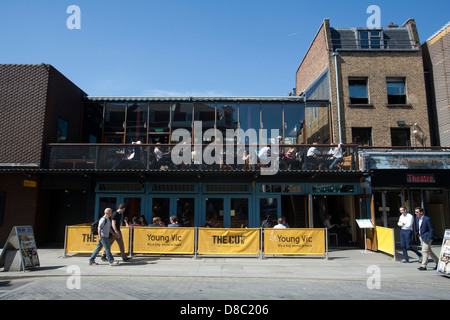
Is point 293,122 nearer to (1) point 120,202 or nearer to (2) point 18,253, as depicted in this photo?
(1) point 120,202

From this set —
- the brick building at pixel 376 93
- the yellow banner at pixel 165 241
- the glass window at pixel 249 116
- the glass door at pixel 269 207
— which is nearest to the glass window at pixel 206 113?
the glass window at pixel 249 116

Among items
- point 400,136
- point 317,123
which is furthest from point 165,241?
point 400,136

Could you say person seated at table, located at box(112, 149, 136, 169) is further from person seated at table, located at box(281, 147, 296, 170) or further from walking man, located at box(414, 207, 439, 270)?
walking man, located at box(414, 207, 439, 270)

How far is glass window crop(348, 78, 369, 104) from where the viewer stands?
52.8ft

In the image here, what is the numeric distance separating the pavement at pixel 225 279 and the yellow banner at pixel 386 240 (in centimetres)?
39

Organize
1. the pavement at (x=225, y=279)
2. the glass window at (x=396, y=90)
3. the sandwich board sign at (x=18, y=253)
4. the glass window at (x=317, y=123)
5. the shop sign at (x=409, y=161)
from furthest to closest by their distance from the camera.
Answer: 1. the glass window at (x=396, y=90)
2. the glass window at (x=317, y=123)
3. the shop sign at (x=409, y=161)
4. the sandwich board sign at (x=18, y=253)
5. the pavement at (x=225, y=279)

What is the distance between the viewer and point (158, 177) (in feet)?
45.3

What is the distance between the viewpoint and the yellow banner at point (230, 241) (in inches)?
422

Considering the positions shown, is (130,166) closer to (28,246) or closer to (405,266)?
(28,246)

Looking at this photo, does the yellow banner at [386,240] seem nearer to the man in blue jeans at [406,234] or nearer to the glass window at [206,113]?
the man in blue jeans at [406,234]

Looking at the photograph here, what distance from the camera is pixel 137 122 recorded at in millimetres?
15977

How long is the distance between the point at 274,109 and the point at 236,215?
5.78m

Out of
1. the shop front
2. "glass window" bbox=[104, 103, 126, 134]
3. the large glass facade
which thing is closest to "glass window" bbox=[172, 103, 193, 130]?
the large glass facade

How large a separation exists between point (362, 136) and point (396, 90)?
121 inches
